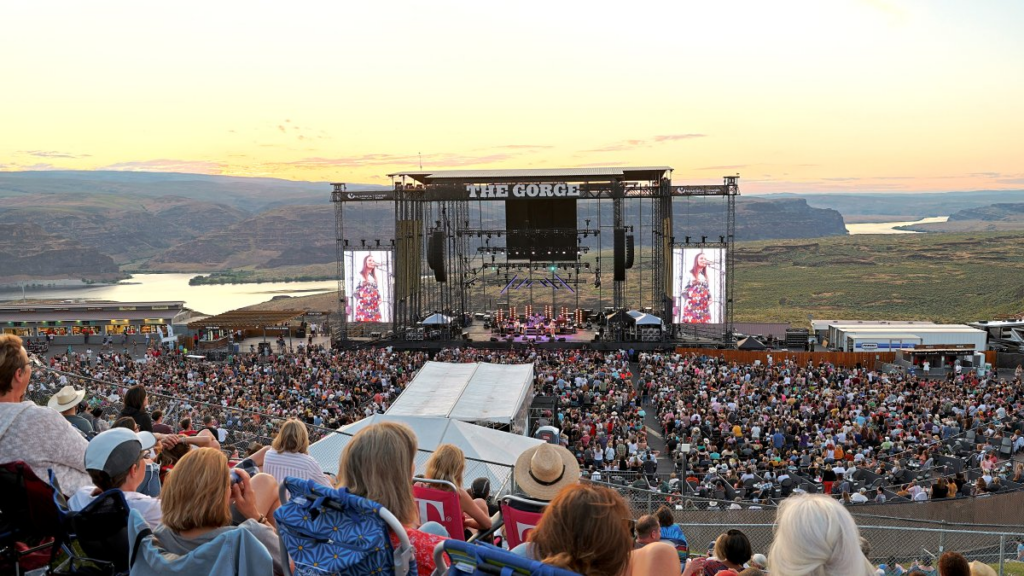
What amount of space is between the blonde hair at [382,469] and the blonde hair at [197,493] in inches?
18.7

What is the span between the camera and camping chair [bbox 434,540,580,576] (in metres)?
2.65

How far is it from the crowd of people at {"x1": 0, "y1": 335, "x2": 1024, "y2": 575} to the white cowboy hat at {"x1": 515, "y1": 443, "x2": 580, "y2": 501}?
24mm

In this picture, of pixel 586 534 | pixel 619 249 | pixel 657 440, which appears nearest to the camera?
pixel 586 534

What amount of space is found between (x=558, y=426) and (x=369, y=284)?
61.0ft

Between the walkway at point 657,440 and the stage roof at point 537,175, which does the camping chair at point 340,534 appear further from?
the stage roof at point 537,175

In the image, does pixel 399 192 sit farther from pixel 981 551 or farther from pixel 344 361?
pixel 981 551

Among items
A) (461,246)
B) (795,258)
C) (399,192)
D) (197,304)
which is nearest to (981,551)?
(399,192)

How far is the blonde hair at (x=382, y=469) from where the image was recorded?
3387 mm

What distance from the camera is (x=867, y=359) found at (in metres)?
31.3

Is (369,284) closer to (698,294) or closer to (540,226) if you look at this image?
(540,226)

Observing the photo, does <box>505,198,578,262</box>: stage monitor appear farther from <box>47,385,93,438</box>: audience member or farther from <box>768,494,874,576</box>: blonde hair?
<box>768,494,874,576</box>: blonde hair

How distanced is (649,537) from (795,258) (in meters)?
129

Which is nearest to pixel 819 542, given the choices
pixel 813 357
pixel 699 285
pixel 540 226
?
pixel 813 357

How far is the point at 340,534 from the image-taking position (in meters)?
3.30
